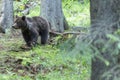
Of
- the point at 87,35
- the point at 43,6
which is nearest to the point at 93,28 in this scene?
the point at 87,35

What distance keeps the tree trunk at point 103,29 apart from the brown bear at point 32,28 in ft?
21.0

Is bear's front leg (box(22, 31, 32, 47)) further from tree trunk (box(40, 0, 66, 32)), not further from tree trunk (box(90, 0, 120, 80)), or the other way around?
tree trunk (box(90, 0, 120, 80))

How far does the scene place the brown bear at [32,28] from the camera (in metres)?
11.7

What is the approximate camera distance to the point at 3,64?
9258 millimetres

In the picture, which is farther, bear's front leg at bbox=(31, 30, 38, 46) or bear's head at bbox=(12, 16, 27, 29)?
bear's front leg at bbox=(31, 30, 38, 46)

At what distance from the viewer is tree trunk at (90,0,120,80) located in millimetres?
4680

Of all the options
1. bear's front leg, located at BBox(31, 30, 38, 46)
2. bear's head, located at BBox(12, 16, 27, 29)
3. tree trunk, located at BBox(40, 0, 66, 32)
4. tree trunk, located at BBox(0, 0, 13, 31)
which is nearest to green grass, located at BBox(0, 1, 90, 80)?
bear's front leg, located at BBox(31, 30, 38, 46)

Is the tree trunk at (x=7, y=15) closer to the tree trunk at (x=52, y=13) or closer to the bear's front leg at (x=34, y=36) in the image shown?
the tree trunk at (x=52, y=13)

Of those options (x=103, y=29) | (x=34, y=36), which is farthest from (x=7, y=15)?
(x=103, y=29)

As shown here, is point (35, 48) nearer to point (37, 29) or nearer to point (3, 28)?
point (37, 29)

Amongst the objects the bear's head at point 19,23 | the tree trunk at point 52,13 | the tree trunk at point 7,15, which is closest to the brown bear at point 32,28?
the bear's head at point 19,23

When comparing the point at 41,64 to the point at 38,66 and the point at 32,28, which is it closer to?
the point at 38,66

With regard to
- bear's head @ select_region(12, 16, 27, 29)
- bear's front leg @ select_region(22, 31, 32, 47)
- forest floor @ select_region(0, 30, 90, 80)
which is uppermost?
bear's head @ select_region(12, 16, 27, 29)

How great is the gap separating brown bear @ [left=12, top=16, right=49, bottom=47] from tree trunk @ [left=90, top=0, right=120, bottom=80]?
21.0 ft
